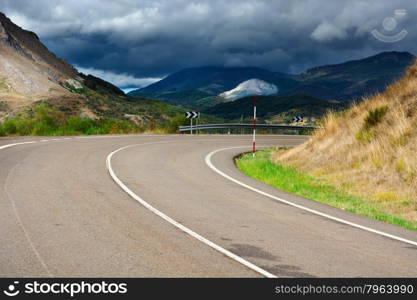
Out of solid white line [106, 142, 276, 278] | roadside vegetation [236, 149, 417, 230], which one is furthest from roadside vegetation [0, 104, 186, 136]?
solid white line [106, 142, 276, 278]

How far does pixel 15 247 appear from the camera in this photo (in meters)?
6.54

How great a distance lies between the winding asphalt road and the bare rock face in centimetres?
6091

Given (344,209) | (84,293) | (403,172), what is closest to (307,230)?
(344,209)

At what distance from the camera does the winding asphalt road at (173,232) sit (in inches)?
238

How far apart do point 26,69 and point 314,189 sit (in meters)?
80.7

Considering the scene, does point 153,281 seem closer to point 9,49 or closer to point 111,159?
point 111,159

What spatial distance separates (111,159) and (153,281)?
38.1ft

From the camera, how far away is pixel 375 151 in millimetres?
14594

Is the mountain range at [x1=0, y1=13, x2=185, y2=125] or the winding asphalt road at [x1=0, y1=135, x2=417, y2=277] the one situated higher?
the mountain range at [x1=0, y1=13, x2=185, y2=125]

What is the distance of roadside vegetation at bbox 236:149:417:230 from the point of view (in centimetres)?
→ 1051

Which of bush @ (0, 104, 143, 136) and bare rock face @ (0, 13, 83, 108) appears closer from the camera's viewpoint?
bush @ (0, 104, 143, 136)
